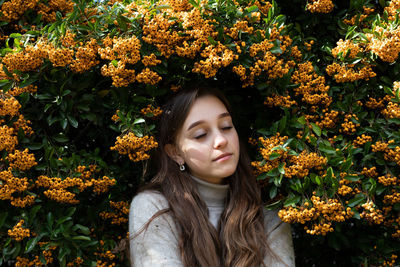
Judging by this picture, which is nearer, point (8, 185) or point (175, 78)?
point (8, 185)

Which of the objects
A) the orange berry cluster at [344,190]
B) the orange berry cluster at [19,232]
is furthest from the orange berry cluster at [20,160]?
the orange berry cluster at [344,190]

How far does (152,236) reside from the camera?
2465 mm

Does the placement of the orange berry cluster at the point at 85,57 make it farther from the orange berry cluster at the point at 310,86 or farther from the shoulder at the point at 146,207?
the orange berry cluster at the point at 310,86

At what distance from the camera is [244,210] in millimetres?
2699

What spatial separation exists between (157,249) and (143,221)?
194 mm

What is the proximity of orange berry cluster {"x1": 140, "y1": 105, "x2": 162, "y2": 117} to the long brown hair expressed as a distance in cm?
8

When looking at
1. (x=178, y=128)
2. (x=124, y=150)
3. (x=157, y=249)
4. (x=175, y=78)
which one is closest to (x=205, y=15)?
(x=175, y=78)

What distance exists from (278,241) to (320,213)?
1.37 feet

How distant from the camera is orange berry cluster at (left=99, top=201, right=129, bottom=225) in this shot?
2.80m

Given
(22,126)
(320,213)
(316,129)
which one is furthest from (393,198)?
(22,126)

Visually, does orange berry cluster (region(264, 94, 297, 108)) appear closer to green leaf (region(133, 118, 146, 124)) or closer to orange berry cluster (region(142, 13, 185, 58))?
orange berry cluster (region(142, 13, 185, 58))

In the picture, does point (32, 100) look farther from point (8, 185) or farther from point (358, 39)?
point (358, 39)

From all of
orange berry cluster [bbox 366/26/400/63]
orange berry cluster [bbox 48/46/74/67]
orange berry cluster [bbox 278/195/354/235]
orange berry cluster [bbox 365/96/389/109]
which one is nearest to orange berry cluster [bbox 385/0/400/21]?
orange berry cluster [bbox 366/26/400/63]

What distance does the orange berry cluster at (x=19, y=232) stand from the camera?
234cm
